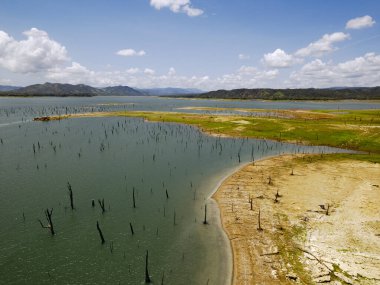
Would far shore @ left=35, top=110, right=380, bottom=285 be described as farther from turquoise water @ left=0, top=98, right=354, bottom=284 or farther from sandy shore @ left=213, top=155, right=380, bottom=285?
turquoise water @ left=0, top=98, right=354, bottom=284

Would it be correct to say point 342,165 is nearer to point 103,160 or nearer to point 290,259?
point 290,259

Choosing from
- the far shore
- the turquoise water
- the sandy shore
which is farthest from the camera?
the turquoise water

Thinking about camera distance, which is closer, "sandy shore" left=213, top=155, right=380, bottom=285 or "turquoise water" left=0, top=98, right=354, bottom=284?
"sandy shore" left=213, top=155, right=380, bottom=285

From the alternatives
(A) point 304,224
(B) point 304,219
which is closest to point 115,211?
(A) point 304,224

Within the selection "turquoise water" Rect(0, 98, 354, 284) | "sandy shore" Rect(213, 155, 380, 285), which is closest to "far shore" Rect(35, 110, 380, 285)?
"sandy shore" Rect(213, 155, 380, 285)

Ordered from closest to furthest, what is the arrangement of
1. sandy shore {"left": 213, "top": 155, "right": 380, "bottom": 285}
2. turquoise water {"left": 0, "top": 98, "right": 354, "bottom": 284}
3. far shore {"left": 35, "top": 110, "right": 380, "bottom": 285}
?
sandy shore {"left": 213, "top": 155, "right": 380, "bottom": 285}
far shore {"left": 35, "top": 110, "right": 380, "bottom": 285}
turquoise water {"left": 0, "top": 98, "right": 354, "bottom": 284}

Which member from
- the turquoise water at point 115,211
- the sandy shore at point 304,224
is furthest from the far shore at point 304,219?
the turquoise water at point 115,211

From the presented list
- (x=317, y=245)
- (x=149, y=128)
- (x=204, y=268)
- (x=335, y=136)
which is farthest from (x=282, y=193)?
(x=149, y=128)

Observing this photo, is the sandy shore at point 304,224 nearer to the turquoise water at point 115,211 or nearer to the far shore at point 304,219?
the far shore at point 304,219
